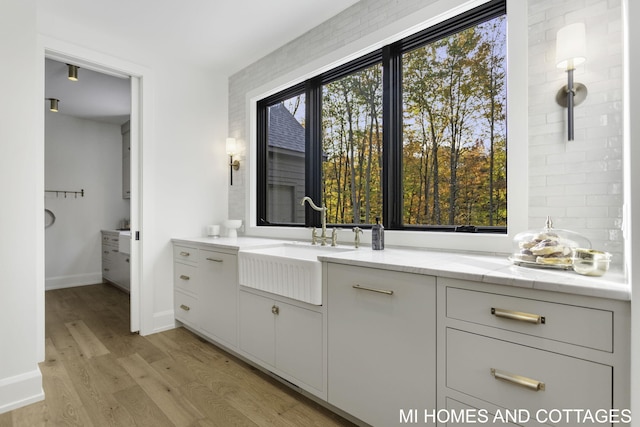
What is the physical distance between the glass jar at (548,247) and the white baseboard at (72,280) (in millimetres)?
5965

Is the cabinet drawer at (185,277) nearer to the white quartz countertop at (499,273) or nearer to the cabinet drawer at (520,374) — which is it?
the white quartz countertop at (499,273)

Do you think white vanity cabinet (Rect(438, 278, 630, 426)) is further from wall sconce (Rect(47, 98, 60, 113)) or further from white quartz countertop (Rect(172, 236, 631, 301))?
wall sconce (Rect(47, 98, 60, 113))

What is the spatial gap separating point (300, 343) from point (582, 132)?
177 centimetres

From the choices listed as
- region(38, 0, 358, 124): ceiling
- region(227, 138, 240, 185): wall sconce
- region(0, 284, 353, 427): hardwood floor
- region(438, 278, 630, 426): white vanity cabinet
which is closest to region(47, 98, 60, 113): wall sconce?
region(38, 0, 358, 124): ceiling

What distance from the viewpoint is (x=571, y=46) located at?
1.48 metres

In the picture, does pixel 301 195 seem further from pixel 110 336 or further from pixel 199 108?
pixel 110 336

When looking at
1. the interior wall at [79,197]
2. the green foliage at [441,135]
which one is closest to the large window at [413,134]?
Answer: the green foliage at [441,135]

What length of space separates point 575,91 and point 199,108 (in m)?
3.22

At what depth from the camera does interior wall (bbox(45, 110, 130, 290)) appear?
5020 mm

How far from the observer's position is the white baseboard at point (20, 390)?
1.88m

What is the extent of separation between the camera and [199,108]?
3549 mm

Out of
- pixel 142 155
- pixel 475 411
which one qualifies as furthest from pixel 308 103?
pixel 475 411

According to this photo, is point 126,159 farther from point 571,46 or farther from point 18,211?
point 571,46

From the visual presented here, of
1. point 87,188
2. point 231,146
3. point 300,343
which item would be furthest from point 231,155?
point 87,188
